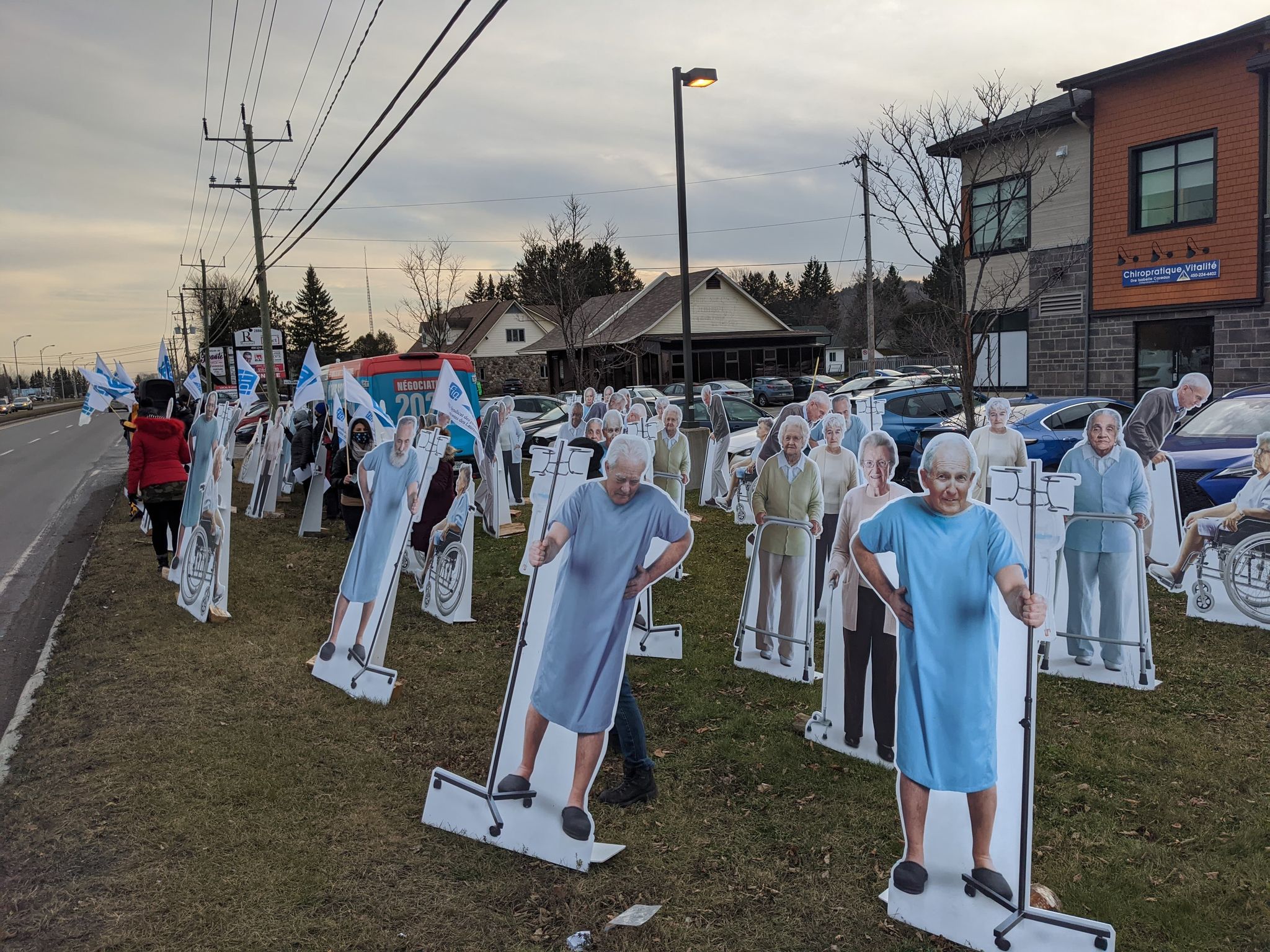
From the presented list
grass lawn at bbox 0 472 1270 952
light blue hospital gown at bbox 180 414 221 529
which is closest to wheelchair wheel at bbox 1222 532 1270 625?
grass lawn at bbox 0 472 1270 952

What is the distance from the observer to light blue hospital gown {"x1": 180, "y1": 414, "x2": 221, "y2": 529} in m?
9.43

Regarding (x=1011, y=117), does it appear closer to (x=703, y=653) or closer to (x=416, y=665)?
(x=703, y=653)

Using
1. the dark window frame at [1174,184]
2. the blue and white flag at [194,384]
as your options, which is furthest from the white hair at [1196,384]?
the dark window frame at [1174,184]

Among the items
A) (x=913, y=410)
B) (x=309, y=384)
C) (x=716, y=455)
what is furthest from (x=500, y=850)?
(x=913, y=410)

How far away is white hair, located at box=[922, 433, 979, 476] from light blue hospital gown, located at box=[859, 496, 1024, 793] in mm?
190

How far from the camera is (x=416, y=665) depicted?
25.2 feet

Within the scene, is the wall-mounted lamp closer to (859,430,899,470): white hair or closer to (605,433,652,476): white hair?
(859,430,899,470): white hair

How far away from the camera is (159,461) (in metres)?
10.2

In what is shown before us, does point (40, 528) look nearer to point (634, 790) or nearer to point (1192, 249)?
point (634, 790)

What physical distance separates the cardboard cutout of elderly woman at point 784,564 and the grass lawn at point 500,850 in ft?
0.97

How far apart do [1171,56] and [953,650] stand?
21911 mm

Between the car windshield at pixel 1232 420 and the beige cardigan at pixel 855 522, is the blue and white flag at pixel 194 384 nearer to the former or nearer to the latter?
the beige cardigan at pixel 855 522

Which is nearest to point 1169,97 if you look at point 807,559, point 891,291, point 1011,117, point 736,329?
point 1011,117

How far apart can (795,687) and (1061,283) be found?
20.3 metres
